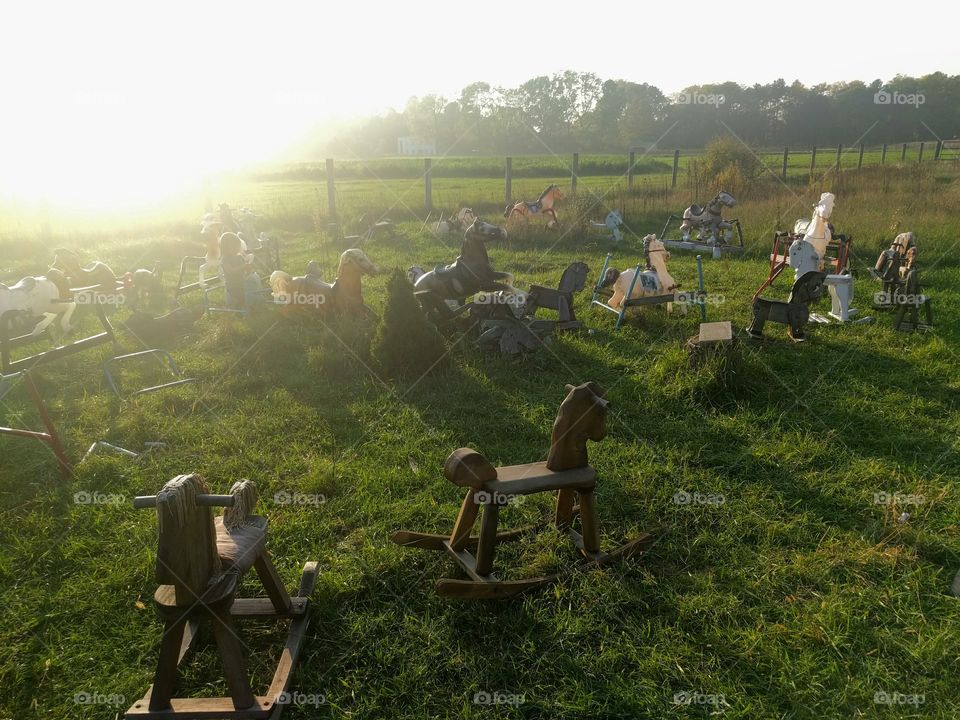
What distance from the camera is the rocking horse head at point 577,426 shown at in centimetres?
332

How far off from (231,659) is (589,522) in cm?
199

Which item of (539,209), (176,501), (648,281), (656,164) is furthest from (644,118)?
(176,501)

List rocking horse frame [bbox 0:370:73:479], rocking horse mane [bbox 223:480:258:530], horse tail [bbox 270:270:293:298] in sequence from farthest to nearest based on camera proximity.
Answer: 1. horse tail [bbox 270:270:293:298]
2. rocking horse frame [bbox 0:370:73:479]
3. rocking horse mane [bbox 223:480:258:530]

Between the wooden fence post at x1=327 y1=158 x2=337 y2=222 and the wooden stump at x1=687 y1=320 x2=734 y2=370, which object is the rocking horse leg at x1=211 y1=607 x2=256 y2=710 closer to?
the wooden stump at x1=687 y1=320 x2=734 y2=370

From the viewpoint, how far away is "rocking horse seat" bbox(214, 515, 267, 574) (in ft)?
8.86

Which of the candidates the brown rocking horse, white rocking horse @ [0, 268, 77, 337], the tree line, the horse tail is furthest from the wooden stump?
the tree line

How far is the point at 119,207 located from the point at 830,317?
24.9m

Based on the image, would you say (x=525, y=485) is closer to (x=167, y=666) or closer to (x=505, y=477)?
(x=505, y=477)

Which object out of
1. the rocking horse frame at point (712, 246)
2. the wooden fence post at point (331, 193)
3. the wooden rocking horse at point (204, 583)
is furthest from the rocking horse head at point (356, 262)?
the wooden fence post at point (331, 193)

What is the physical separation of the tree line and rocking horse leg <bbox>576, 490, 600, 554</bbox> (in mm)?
28343

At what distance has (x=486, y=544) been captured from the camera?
3.38m

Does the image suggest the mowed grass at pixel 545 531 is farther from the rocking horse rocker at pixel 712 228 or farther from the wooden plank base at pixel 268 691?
the rocking horse rocker at pixel 712 228

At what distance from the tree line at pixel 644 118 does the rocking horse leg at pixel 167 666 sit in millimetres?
29840

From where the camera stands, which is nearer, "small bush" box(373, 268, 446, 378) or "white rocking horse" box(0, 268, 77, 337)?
"small bush" box(373, 268, 446, 378)
